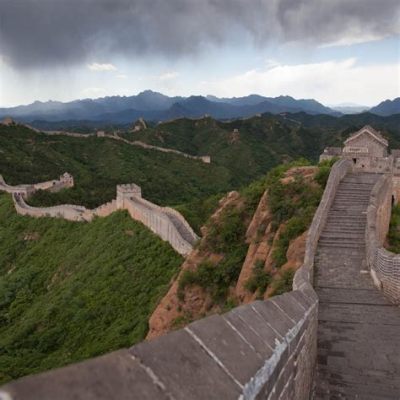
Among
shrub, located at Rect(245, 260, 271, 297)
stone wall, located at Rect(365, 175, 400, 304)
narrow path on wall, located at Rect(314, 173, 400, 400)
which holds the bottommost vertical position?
shrub, located at Rect(245, 260, 271, 297)

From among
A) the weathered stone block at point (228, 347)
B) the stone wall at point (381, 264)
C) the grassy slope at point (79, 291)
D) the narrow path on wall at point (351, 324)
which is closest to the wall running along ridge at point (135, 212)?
the grassy slope at point (79, 291)

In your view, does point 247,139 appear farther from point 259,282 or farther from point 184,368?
point 184,368

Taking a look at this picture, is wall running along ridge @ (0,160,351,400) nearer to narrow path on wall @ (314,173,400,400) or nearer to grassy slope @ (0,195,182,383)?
narrow path on wall @ (314,173,400,400)

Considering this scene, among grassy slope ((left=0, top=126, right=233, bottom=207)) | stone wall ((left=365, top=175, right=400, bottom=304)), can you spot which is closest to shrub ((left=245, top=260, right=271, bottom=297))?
stone wall ((left=365, top=175, right=400, bottom=304))

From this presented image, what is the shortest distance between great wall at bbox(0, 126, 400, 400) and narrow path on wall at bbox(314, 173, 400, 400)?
2 centimetres

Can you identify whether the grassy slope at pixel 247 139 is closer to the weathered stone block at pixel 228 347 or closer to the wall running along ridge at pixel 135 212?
the wall running along ridge at pixel 135 212

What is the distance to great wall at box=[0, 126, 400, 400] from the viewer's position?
2.11 metres

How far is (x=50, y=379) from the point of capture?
185 centimetres

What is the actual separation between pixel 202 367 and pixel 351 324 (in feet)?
20.0

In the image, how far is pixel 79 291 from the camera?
22.8 meters

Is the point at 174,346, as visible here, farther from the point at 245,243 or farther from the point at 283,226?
the point at 245,243

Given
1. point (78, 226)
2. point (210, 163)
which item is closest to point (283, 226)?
point (78, 226)

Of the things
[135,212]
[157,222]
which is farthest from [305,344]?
[135,212]

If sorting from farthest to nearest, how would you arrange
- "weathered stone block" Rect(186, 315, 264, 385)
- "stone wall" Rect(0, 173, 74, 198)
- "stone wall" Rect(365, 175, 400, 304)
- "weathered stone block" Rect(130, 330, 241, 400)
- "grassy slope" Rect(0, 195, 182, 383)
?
"stone wall" Rect(0, 173, 74, 198), "grassy slope" Rect(0, 195, 182, 383), "stone wall" Rect(365, 175, 400, 304), "weathered stone block" Rect(186, 315, 264, 385), "weathered stone block" Rect(130, 330, 241, 400)
